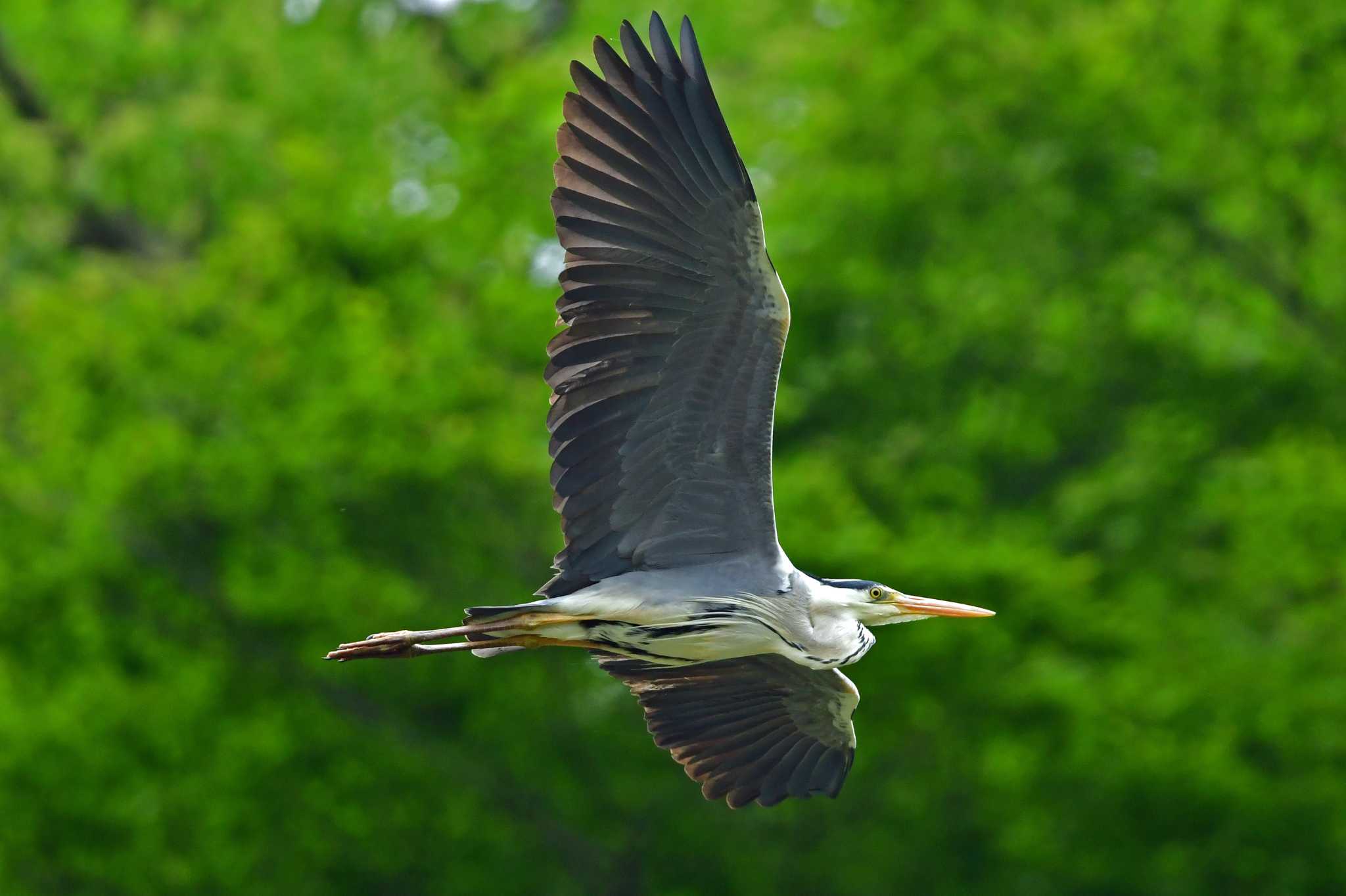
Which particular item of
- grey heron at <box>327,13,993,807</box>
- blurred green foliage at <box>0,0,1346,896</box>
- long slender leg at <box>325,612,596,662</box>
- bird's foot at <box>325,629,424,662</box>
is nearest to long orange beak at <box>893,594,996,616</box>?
grey heron at <box>327,13,993,807</box>

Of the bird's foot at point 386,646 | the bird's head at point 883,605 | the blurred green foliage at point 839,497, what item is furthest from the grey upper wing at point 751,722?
the blurred green foliage at point 839,497

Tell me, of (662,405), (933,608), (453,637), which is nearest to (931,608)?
(933,608)

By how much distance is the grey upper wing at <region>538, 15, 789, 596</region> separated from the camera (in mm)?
6426

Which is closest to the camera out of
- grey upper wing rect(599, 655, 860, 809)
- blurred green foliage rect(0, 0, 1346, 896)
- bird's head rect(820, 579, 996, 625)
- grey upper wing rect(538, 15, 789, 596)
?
grey upper wing rect(538, 15, 789, 596)

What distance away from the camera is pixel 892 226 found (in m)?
16.8

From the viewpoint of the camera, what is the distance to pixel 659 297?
6.55 meters

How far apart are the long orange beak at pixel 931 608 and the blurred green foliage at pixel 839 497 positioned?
18.8ft

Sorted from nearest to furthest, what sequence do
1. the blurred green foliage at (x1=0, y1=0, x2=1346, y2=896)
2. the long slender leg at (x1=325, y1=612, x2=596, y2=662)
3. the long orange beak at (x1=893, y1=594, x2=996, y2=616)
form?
the long slender leg at (x1=325, y1=612, x2=596, y2=662), the long orange beak at (x1=893, y1=594, x2=996, y2=616), the blurred green foliage at (x1=0, y1=0, x2=1346, y2=896)

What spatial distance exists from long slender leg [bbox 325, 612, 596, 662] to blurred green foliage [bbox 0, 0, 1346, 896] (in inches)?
270

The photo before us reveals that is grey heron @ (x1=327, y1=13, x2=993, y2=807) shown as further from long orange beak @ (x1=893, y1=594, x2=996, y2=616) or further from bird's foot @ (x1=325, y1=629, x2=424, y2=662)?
long orange beak @ (x1=893, y1=594, x2=996, y2=616)

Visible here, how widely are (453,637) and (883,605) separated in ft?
5.55

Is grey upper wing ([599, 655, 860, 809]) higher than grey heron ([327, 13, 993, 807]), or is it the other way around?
grey heron ([327, 13, 993, 807])

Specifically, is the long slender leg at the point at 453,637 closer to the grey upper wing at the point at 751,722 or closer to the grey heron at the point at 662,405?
the grey heron at the point at 662,405

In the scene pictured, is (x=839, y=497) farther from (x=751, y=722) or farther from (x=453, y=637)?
(x=453, y=637)
